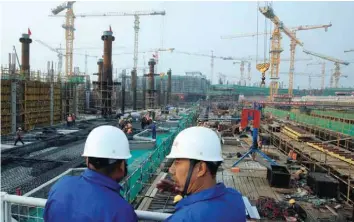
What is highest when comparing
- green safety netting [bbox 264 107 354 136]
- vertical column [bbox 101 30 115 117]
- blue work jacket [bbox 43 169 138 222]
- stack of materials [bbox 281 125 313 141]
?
vertical column [bbox 101 30 115 117]

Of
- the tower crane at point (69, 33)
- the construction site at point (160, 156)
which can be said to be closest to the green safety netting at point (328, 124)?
the construction site at point (160, 156)

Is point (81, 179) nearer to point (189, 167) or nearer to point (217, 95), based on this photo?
point (189, 167)

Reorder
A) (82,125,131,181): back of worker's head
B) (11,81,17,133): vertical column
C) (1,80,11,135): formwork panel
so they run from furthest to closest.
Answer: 1. (11,81,17,133): vertical column
2. (1,80,11,135): formwork panel
3. (82,125,131,181): back of worker's head

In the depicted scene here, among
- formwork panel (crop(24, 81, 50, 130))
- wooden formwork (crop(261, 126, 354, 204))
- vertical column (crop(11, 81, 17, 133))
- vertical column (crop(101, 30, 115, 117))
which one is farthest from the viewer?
vertical column (crop(101, 30, 115, 117))

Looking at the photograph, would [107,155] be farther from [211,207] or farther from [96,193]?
[211,207]

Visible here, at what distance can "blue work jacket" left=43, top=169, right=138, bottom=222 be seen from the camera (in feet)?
4.96

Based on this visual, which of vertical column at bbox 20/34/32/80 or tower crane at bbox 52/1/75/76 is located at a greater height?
tower crane at bbox 52/1/75/76

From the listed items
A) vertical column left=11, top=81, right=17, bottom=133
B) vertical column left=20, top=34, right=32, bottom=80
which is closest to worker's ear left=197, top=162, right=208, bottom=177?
vertical column left=11, top=81, right=17, bottom=133

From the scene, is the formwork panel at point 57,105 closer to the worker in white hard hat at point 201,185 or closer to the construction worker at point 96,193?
the construction worker at point 96,193

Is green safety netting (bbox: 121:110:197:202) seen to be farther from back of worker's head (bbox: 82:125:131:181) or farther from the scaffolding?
the scaffolding

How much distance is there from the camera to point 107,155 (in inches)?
73.9

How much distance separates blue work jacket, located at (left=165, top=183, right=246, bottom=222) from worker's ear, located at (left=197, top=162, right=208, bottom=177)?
0.44 ft

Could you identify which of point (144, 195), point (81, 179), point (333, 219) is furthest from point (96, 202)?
point (333, 219)

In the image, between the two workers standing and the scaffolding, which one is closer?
the two workers standing
